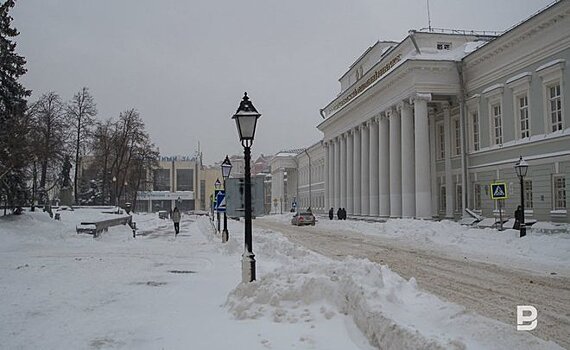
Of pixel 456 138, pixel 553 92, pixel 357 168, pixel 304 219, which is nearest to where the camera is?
pixel 553 92

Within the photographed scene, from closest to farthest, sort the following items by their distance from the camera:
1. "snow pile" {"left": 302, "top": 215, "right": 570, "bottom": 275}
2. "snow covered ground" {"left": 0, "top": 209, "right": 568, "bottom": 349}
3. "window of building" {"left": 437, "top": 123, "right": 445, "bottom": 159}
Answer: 1. "snow covered ground" {"left": 0, "top": 209, "right": 568, "bottom": 349}
2. "snow pile" {"left": 302, "top": 215, "right": 570, "bottom": 275}
3. "window of building" {"left": 437, "top": 123, "right": 445, "bottom": 159}

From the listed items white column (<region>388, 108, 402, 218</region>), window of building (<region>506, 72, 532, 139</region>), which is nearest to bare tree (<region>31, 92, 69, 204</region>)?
white column (<region>388, 108, 402, 218</region>)

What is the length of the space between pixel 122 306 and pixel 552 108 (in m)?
27.4

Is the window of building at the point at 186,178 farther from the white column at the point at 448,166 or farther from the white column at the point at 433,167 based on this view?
the white column at the point at 448,166

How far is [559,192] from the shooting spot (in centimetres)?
2847

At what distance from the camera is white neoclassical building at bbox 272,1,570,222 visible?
28828mm

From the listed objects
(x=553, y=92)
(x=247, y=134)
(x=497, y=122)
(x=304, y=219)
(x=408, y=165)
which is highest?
(x=553, y=92)

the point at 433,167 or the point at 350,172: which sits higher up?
the point at 350,172

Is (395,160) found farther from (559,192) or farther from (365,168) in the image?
(559,192)

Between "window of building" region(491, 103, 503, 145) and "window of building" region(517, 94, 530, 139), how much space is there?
2.14 meters

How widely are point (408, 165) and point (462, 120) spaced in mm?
5662
